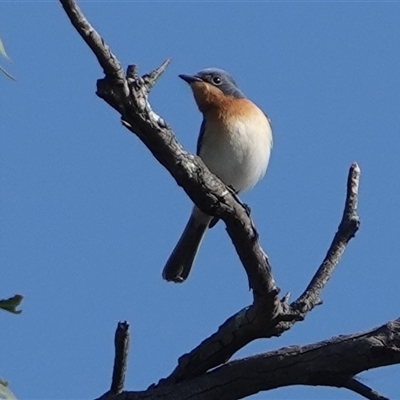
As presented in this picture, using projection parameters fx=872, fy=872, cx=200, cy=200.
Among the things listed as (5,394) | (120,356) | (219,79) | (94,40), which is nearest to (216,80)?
(219,79)

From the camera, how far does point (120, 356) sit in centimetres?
485

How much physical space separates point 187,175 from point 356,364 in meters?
1.55

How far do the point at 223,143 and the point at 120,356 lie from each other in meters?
3.63

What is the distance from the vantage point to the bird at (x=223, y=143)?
8125 mm

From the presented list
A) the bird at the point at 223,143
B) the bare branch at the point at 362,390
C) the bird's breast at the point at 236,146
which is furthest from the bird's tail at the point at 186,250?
the bare branch at the point at 362,390

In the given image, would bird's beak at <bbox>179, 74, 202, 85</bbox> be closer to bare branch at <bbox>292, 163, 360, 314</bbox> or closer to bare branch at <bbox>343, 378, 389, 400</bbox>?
bare branch at <bbox>292, 163, 360, 314</bbox>

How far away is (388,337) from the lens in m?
4.84

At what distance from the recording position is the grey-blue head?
9.00 m

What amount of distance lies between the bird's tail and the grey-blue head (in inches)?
50.8

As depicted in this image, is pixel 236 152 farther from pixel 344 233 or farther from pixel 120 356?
pixel 120 356

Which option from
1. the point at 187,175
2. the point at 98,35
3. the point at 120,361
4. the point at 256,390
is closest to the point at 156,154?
the point at 187,175

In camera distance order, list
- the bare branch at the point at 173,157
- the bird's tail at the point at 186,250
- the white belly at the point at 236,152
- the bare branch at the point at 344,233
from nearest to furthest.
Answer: the bare branch at the point at 173,157 < the bare branch at the point at 344,233 < the white belly at the point at 236,152 < the bird's tail at the point at 186,250

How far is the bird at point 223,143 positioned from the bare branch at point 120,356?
333cm

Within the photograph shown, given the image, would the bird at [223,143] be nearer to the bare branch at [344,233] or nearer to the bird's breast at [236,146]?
the bird's breast at [236,146]
